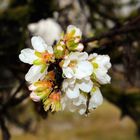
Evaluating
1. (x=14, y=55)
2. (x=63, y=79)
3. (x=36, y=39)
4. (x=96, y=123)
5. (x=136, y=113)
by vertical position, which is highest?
(x=36, y=39)

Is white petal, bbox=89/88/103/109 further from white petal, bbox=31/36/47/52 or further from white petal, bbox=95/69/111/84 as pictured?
white petal, bbox=31/36/47/52

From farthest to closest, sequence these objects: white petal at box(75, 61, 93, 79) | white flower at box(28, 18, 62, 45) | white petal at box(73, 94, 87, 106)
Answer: white flower at box(28, 18, 62, 45)
white petal at box(73, 94, 87, 106)
white petal at box(75, 61, 93, 79)

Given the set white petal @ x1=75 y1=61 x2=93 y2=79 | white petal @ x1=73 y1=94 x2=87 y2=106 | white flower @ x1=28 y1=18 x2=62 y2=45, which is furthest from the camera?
white flower @ x1=28 y1=18 x2=62 y2=45

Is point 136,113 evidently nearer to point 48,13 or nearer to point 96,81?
point 48,13

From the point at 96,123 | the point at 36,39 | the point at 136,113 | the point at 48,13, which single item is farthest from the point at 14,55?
the point at 96,123

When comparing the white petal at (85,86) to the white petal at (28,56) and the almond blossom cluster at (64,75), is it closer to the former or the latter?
the almond blossom cluster at (64,75)

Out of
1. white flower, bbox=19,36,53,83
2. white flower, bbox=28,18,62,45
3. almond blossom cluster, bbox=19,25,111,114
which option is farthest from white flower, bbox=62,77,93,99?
white flower, bbox=28,18,62,45

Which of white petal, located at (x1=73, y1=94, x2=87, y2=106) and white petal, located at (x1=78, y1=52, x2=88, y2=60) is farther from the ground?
white petal, located at (x1=78, y1=52, x2=88, y2=60)
